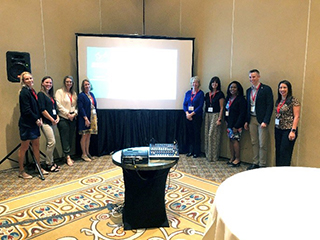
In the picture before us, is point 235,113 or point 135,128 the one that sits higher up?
point 235,113

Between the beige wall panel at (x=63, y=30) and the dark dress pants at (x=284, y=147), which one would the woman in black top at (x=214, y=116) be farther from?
the beige wall panel at (x=63, y=30)

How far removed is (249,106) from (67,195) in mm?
3058

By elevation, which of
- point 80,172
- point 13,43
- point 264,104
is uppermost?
point 13,43

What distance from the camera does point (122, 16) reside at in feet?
18.0

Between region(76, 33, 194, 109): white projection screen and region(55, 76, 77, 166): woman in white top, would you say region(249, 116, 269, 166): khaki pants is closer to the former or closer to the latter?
region(76, 33, 194, 109): white projection screen

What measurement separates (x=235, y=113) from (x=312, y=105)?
1128 mm

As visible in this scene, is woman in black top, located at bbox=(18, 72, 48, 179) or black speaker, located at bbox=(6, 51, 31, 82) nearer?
woman in black top, located at bbox=(18, 72, 48, 179)

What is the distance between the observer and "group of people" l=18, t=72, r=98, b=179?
3.59 m

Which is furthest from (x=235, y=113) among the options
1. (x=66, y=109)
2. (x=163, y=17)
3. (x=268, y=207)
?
(x=268, y=207)

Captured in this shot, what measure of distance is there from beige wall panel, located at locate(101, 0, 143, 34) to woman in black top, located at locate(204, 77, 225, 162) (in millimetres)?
2314

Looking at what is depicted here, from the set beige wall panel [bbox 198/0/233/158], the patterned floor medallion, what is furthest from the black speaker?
beige wall panel [bbox 198/0/233/158]

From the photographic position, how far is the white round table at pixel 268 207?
0.87 metres

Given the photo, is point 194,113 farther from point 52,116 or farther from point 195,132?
point 52,116

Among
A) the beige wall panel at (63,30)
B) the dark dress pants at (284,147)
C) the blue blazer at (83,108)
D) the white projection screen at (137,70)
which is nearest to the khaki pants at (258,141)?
the dark dress pants at (284,147)
